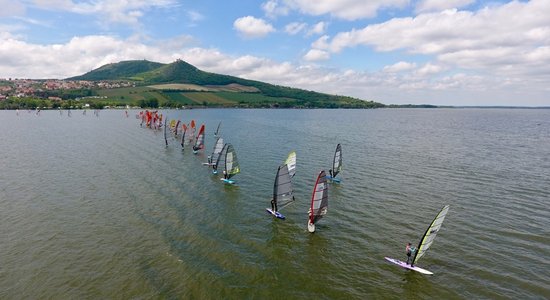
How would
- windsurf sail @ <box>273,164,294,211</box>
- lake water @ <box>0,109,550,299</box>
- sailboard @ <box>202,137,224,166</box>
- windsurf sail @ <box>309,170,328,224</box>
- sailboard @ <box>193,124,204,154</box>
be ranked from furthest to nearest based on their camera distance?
sailboard @ <box>193,124,204,154</box> < sailboard @ <box>202,137,224,166</box> < windsurf sail @ <box>273,164,294,211</box> < windsurf sail @ <box>309,170,328,224</box> < lake water @ <box>0,109,550,299</box>

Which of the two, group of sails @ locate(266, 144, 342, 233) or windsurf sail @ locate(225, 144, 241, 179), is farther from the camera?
windsurf sail @ locate(225, 144, 241, 179)

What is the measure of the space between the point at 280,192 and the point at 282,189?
0.34 meters

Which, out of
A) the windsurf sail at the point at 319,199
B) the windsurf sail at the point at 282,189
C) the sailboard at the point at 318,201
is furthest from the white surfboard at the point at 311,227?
the windsurf sail at the point at 282,189

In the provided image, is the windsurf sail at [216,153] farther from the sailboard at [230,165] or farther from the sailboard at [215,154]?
the sailboard at [230,165]

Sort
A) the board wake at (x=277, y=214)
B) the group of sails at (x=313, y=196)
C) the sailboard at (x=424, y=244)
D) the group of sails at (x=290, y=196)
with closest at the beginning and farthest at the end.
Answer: the sailboard at (x=424, y=244) → the group of sails at (x=313, y=196) → the group of sails at (x=290, y=196) → the board wake at (x=277, y=214)

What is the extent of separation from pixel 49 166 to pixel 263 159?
3179 cm

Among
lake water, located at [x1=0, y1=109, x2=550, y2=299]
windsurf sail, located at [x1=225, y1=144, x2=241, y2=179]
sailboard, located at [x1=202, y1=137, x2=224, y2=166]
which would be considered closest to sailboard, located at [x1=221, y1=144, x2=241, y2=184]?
windsurf sail, located at [x1=225, y1=144, x2=241, y2=179]

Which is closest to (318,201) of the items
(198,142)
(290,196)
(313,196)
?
(313,196)

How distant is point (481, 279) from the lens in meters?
20.2

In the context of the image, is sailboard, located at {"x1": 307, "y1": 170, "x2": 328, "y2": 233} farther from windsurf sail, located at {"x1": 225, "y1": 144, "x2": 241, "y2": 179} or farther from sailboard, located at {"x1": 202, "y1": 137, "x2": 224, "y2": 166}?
sailboard, located at {"x1": 202, "y1": 137, "x2": 224, "y2": 166}

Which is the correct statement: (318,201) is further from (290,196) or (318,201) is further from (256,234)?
(256,234)

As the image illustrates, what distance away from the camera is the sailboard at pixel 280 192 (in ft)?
96.0

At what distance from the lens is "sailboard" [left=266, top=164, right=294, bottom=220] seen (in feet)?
96.0

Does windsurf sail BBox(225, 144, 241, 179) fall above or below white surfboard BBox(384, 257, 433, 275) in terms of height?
above
